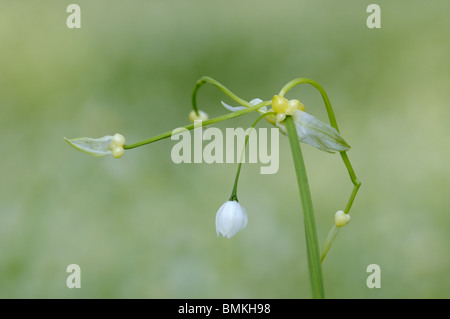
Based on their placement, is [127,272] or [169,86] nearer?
[127,272]

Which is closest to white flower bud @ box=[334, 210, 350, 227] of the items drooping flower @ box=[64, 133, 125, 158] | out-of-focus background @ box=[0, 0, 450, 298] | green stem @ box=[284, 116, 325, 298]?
green stem @ box=[284, 116, 325, 298]

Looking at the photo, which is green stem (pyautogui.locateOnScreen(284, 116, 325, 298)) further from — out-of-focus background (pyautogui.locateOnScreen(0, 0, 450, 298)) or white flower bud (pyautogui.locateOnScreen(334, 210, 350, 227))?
out-of-focus background (pyautogui.locateOnScreen(0, 0, 450, 298))

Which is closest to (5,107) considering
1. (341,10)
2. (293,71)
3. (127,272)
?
(127,272)

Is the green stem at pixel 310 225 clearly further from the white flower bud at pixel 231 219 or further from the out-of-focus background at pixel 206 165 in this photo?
the out-of-focus background at pixel 206 165

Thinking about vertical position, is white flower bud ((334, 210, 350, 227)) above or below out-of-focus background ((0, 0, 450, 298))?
below

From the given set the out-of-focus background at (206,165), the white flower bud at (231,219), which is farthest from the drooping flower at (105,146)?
the out-of-focus background at (206,165)

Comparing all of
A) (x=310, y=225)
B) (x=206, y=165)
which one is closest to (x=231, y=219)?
(x=310, y=225)

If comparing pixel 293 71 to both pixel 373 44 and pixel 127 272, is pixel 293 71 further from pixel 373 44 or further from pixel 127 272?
pixel 127 272

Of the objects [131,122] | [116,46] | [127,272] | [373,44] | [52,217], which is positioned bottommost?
[127,272]
